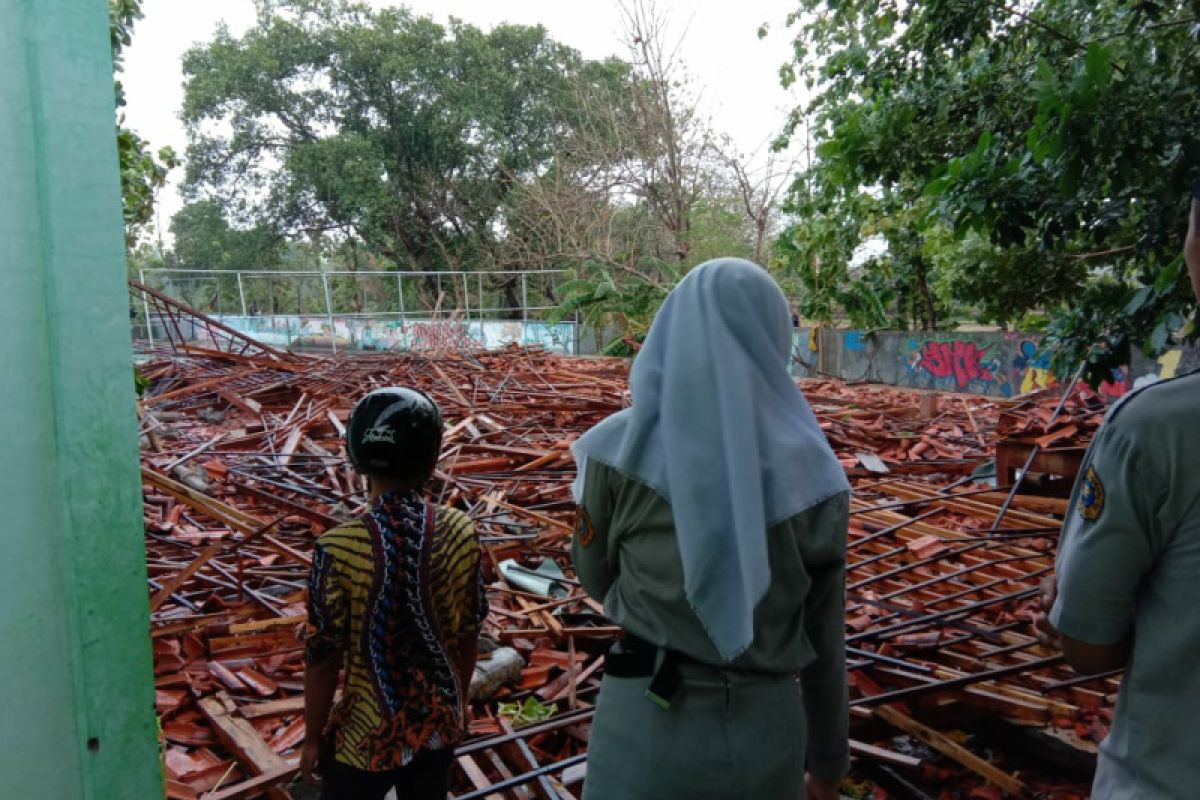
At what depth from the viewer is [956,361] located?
17766mm

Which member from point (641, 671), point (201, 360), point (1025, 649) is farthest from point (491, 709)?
point (201, 360)

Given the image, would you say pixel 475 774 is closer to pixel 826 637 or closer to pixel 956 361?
pixel 826 637

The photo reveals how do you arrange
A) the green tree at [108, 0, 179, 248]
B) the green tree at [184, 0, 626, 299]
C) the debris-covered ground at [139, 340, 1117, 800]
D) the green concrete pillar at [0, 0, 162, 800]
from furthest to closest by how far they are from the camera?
the green tree at [184, 0, 626, 299] → the green tree at [108, 0, 179, 248] → the debris-covered ground at [139, 340, 1117, 800] → the green concrete pillar at [0, 0, 162, 800]

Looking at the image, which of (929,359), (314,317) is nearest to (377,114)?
(314,317)

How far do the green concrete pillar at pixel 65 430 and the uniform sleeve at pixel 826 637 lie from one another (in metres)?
1.38

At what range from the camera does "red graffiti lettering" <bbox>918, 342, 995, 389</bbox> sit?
1728 centimetres

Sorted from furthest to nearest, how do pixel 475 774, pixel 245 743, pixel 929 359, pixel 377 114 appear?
pixel 377 114 → pixel 929 359 → pixel 245 743 → pixel 475 774

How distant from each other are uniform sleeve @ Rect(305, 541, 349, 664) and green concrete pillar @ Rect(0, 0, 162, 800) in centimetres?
37

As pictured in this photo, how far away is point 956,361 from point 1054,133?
15880mm

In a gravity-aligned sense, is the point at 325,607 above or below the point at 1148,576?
below

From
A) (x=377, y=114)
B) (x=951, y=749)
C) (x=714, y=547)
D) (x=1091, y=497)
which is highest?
(x=377, y=114)

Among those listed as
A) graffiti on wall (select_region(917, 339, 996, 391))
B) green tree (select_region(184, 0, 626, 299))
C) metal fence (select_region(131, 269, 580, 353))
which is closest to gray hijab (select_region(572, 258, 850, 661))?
graffiti on wall (select_region(917, 339, 996, 391))

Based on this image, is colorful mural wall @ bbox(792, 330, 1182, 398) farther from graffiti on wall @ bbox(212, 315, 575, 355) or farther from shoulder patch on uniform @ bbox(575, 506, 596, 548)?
shoulder patch on uniform @ bbox(575, 506, 596, 548)

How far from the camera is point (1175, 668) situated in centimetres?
134
